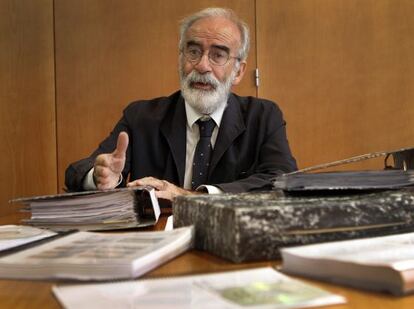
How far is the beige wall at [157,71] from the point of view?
246 cm

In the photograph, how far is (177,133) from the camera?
1679mm

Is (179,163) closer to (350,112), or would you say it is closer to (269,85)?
(269,85)

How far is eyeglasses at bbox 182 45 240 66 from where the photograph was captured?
175cm

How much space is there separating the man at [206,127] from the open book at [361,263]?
3.23 ft

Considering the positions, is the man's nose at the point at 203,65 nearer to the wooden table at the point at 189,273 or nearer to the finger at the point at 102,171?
the finger at the point at 102,171

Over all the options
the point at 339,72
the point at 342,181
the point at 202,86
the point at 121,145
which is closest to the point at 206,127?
the point at 202,86

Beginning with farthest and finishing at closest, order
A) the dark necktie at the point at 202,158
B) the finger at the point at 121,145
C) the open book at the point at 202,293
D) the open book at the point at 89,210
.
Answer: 1. the dark necktie at the point at 202,158
2. the finger at the point at 121,145
3. the open book at the point at 89,210
4. the open book at the point at 202,293

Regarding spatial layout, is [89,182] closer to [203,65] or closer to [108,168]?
[108,168]

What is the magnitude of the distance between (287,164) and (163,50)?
46.4 inches

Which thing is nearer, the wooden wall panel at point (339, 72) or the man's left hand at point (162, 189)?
the man's left hand at point (162, 189)

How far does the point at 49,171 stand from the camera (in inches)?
97.7

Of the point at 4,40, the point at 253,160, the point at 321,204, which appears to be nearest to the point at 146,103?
the point at 253,160

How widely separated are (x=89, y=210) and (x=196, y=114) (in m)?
0.90

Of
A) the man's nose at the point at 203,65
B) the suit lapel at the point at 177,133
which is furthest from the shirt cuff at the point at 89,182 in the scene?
the man's nose at the point at 203,65
